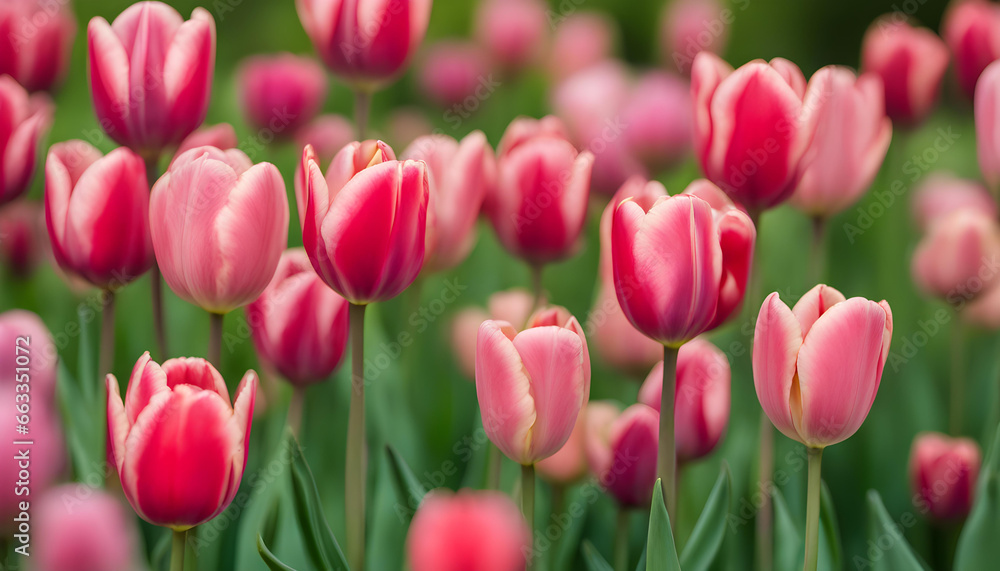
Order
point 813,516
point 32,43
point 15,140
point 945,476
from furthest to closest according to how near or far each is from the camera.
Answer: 1. point 32,43
2. point 945,476
3. point 15,140
4. point 813,516

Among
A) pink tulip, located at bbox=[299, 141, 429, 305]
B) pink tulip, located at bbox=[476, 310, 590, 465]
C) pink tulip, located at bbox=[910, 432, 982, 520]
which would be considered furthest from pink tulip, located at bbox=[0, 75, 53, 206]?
pink tulip, located at bbox=[910, 432, 982, 520]

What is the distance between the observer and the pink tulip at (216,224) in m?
0.73

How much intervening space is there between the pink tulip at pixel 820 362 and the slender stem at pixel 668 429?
0.25 ft

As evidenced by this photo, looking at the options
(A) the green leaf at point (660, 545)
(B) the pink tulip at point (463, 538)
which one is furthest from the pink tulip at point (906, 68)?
(B) the pink tulip at point (463, 538)

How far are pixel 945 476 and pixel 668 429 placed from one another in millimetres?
478

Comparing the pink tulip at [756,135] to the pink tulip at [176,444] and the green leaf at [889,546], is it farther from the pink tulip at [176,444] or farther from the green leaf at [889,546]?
the pink tulip at [176,444]

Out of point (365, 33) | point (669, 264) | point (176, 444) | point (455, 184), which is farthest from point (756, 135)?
point (176, 444)

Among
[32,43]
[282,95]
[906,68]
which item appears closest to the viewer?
[32,43]

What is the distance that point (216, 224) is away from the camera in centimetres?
73

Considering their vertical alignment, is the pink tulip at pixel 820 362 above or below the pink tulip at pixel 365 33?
below

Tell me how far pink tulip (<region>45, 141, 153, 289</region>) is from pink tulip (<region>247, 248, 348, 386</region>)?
0.13 metres

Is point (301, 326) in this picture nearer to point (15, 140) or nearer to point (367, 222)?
point (367, 222)

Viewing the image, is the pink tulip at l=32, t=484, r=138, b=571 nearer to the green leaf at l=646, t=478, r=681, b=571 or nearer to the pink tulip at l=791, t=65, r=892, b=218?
the green leaf at l=646, t=478, r=681, b=571

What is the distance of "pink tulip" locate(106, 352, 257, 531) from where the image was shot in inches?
25.3
